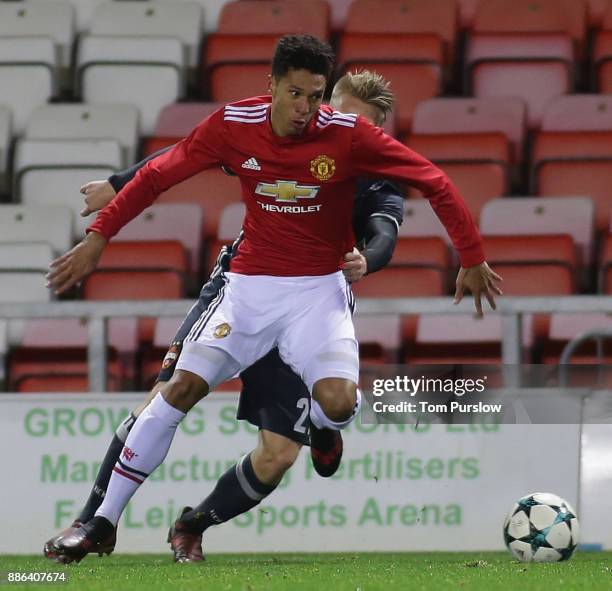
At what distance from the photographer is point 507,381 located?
7.04m

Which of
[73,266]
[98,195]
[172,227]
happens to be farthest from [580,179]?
[73,266]

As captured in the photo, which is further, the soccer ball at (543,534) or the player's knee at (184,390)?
the soccer ball at (543,534)

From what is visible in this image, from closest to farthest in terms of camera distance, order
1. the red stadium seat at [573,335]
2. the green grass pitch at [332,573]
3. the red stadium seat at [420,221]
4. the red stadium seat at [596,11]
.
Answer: the green grass pitch at [332,573] < the red stadium seat at [573,335] < the red stadium seat at [420,221] < the red stadium seat at [596,11]

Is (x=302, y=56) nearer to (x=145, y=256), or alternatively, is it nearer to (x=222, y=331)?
(x=222, y=331)

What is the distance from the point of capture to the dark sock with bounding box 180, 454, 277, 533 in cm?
586

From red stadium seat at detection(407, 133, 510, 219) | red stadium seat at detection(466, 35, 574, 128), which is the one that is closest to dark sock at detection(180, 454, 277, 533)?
red stadium seat at detection(407, 133, 510, 219)

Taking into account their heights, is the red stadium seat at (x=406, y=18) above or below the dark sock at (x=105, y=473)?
above

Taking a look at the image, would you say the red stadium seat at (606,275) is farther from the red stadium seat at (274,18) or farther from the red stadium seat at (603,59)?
the red stadium seat at (274,18)

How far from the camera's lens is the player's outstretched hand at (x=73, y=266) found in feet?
16.3

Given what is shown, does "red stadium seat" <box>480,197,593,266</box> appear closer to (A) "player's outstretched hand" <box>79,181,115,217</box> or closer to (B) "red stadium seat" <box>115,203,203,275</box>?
(B) "red stadium seat" <box>115,203,203,275</box>

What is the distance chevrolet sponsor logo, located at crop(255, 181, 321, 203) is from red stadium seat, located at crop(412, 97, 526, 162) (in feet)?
13.2

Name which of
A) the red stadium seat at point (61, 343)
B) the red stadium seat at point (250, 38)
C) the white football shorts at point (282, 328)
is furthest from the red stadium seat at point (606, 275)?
the white football shorts at point (282, 328)

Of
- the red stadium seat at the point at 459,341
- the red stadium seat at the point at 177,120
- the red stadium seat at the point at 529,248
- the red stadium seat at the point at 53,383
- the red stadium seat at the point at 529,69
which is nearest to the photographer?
the red stadium seat at the point at 459,341

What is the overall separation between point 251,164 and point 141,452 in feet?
3.64
